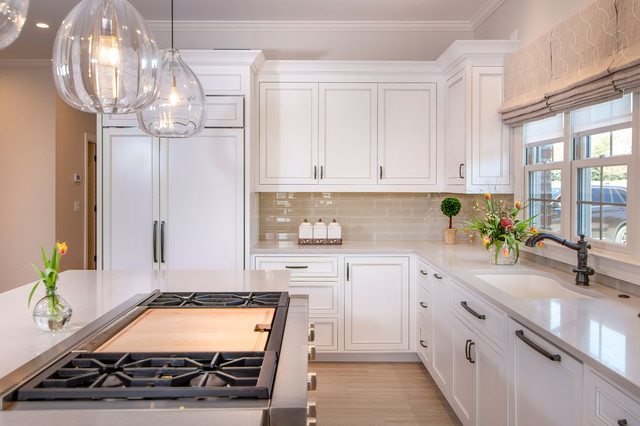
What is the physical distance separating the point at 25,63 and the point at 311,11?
3.51m

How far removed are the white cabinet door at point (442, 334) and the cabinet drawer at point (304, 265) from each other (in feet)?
2.97

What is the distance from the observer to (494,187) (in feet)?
11.9

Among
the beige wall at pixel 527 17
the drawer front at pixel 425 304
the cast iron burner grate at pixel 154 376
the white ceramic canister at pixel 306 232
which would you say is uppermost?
the beige wall at pixel 527 17

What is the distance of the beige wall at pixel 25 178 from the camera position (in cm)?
562

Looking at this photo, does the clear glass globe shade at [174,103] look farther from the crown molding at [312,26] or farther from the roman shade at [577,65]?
the crown molding at [312,26]

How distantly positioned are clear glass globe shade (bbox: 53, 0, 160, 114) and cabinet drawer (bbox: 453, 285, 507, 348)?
5.44 feet

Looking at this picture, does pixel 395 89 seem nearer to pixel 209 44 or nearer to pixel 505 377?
pixel 209 44

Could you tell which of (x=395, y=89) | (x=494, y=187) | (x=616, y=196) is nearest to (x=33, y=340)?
(x=616, y=196)

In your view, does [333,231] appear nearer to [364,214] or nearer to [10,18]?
[364,214]

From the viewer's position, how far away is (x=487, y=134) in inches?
141

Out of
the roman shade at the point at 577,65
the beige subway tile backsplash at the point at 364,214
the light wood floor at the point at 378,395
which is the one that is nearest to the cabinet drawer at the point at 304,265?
the beige subway tile backsplash at the point at 364,214

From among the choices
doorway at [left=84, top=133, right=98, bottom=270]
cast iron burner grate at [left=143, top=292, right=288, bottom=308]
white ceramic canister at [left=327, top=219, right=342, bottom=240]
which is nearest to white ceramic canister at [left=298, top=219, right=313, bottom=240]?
white ceramic canister at [left=327, top=219, right=342, bottom=240]

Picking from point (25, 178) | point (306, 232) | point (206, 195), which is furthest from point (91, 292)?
point (25, 178)

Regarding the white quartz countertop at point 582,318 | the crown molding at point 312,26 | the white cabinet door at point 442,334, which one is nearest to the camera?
the white quartz countertop at point 582,318
